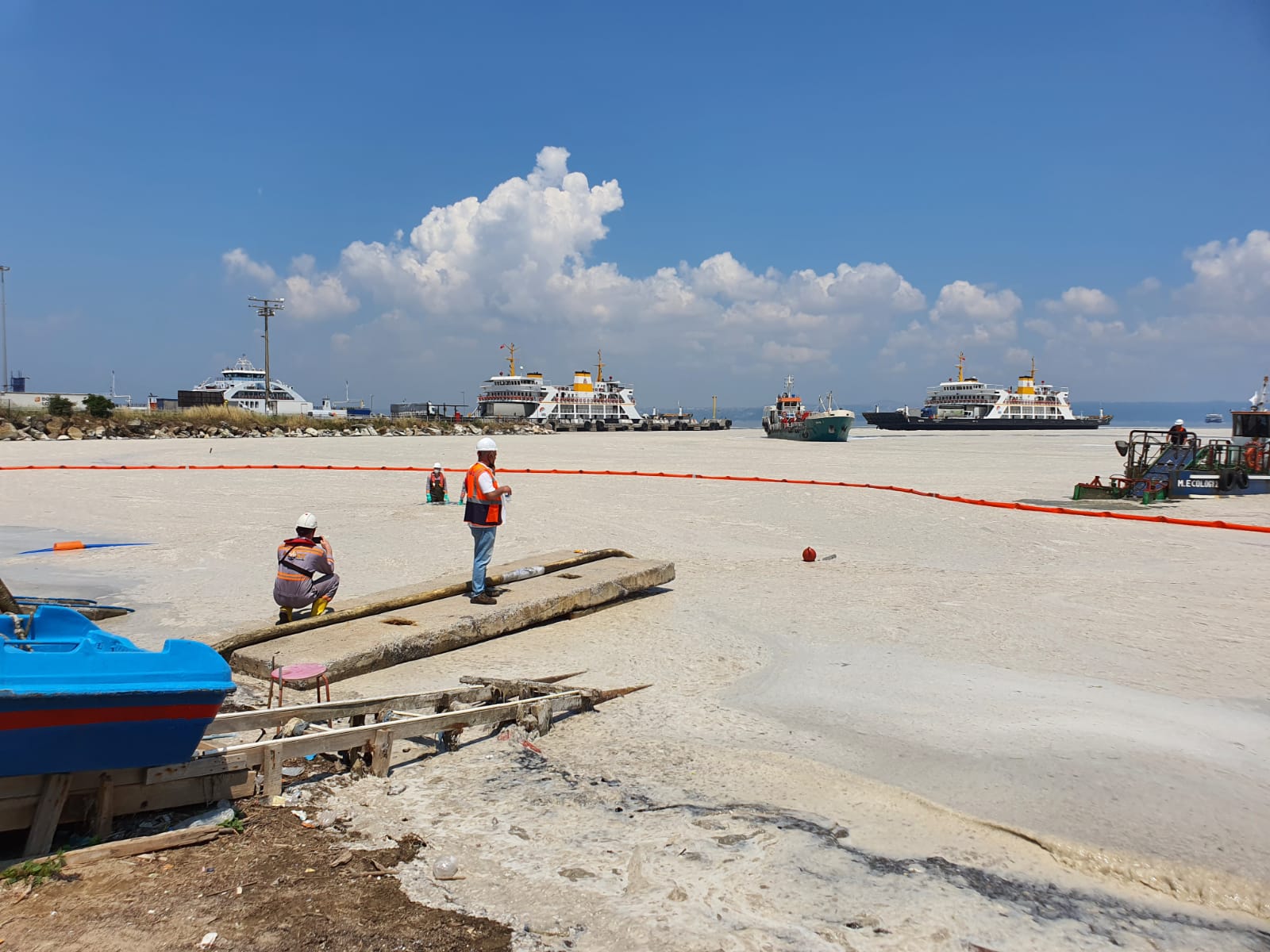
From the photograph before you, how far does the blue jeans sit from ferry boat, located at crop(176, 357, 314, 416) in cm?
6879

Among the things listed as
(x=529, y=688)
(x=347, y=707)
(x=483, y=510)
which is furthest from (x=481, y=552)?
(x=347, y=707)

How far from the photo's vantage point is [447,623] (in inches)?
273

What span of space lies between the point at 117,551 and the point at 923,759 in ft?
36.1

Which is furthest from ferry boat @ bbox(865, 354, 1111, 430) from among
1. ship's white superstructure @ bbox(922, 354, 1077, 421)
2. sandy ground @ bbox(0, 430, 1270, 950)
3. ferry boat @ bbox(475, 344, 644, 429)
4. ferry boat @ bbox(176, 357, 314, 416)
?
sandy ground @ bbox(0, 430, 1270, 950)

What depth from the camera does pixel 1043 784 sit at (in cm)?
466

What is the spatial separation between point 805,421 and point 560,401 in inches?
1390

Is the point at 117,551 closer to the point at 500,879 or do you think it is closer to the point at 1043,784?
→ the point at 500,879

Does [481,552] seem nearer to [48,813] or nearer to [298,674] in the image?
[298,674]

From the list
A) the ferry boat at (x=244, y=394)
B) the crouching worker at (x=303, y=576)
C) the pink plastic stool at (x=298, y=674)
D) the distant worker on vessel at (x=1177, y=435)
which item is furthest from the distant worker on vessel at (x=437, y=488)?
the ferry boat at (x=244, y=394)

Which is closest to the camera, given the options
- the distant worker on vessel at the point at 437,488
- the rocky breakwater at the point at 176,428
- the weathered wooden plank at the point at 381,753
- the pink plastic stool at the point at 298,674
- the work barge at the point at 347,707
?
the work barge at the point at 347,707

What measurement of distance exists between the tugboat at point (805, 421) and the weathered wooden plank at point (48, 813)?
58768mm

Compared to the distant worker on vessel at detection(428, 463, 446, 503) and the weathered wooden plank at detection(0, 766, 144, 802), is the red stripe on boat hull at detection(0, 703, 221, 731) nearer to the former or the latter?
the weathered wooden plank at detection(0, 766, 144, 802)

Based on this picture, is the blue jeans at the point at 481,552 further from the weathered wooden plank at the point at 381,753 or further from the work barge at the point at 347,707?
the weathered wooden plank at the point at 381,753

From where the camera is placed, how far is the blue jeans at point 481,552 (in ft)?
24.5
